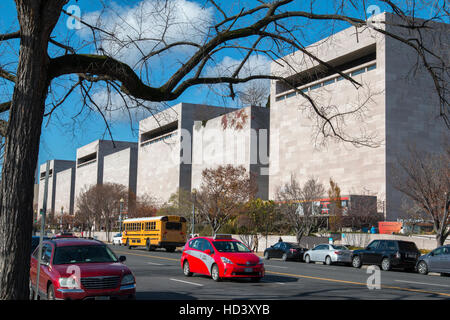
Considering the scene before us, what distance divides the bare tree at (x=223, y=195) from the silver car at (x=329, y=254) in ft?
58.0

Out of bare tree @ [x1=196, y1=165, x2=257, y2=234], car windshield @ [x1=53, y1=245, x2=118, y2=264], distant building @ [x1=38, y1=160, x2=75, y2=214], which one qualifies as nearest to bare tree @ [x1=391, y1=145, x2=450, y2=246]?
bare tree @ [x1=196, y1=165, x2=257, y2=234]

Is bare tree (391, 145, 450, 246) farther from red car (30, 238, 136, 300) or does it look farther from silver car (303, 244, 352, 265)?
red car (30, 238, 136, 300)

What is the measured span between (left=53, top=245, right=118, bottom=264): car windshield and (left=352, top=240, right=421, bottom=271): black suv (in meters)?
19.0

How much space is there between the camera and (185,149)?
309 feet

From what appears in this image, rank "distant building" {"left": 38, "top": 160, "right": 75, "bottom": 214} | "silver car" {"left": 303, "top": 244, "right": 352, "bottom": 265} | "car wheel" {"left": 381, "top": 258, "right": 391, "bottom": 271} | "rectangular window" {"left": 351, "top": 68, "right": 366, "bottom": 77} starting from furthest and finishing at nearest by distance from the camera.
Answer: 1. "distant building" {"left": 38, "top": 160, "right": 75, "bottom": 214}
2. "rectangular window" {"left": 351, "top": 68, "right": 366, "bottom": 77}
3. "silver car" {"left": 303, "top": 244, "right": 352, "bottom": 265}
4. "car wheel" {"left": 381, "top": 258, "right": 391, "bottom": 271}

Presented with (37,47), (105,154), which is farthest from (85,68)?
(105,154)

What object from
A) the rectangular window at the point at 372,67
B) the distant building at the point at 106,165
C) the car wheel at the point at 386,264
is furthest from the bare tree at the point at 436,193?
the distant building at the point at 106,165

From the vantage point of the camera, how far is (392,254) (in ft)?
88.8

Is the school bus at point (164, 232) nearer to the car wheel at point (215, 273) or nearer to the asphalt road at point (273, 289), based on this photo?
the asphalt road at point (273, 289)

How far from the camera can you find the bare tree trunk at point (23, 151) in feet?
22.4

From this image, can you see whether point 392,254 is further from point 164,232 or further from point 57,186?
point 57,186

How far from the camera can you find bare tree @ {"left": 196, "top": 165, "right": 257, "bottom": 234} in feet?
169

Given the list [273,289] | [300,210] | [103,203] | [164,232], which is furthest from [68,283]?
[103,203]
